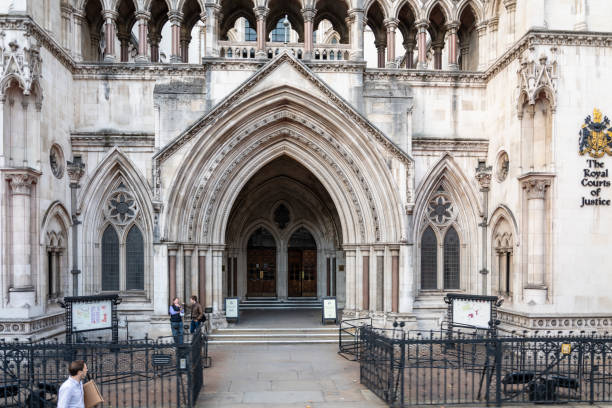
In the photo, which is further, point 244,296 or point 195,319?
point 244,296

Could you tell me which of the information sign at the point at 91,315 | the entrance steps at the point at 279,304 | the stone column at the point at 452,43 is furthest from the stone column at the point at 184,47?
the entrance steps at the point at 279,304

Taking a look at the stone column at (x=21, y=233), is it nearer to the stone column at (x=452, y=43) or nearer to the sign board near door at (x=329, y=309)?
the sign board near door at (x=329, y=309)

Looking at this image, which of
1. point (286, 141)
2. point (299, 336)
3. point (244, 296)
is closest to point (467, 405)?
point (299, 336)

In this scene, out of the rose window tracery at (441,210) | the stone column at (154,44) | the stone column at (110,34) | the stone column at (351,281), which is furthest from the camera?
the stone column at (154,44)

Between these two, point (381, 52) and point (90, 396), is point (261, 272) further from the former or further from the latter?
point (90, 396)

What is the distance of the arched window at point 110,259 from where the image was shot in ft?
58.4

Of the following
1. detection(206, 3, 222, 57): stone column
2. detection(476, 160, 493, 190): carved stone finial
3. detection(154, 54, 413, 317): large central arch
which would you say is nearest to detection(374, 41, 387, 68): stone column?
detection(154, 54, 413, 317): large central arch

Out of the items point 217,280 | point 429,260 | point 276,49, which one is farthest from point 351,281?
point 276,49

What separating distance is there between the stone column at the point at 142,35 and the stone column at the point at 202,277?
7158 millimetres

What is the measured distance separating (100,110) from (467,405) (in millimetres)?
14819

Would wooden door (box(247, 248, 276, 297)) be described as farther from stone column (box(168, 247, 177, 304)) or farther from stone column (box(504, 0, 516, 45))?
stone column (box(504, 0, 516, 45))

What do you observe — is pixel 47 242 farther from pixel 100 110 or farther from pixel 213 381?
pixel 213 381

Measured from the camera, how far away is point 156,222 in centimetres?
1655

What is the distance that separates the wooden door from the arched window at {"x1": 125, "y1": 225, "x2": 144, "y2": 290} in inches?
254
